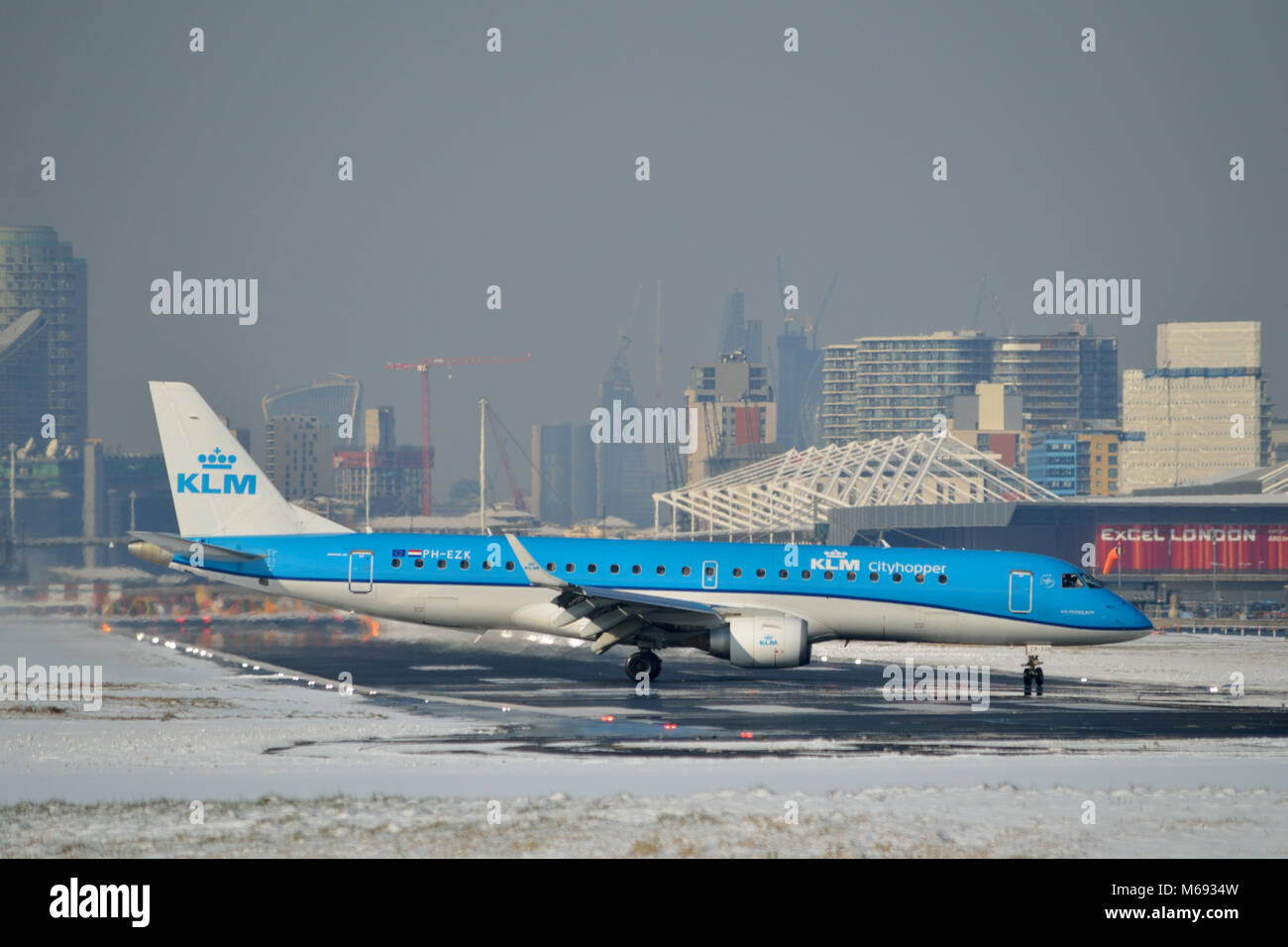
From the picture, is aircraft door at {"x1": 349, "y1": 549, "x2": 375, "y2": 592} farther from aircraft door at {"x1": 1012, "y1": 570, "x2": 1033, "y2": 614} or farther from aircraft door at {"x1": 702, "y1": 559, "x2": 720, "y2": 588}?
aircraft door at {"x1": 1012, "y1": 570, "x2": 1033, "y2": 614}

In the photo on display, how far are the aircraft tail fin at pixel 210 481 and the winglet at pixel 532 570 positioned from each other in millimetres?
4977

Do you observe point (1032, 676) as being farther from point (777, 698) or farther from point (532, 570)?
point (532, 570)

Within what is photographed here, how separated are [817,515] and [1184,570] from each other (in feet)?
174

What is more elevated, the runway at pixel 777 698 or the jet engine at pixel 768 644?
the jet engine at pixel 768 644

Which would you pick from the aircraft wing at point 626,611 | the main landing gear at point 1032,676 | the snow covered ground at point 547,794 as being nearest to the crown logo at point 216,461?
the aircraft wing at point 626,611

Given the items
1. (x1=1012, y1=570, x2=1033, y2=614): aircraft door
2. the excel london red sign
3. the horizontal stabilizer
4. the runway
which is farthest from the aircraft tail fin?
the excel london red sign

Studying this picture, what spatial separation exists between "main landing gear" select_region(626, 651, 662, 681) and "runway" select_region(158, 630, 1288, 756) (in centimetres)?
39

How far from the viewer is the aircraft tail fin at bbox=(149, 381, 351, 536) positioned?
125 ft

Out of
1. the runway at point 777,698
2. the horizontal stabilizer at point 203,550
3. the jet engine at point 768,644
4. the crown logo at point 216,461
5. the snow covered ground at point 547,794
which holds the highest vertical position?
the crown logo at point 216,461

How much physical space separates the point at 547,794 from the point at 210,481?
21662mm

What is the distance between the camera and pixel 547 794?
65.1ft

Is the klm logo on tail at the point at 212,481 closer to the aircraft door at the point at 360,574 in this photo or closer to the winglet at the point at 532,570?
the aircraft door at the point at 360,574

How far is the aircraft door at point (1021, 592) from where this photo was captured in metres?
36.6
